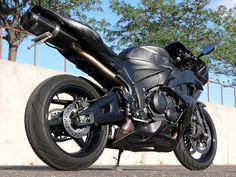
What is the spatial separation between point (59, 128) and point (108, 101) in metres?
0.48

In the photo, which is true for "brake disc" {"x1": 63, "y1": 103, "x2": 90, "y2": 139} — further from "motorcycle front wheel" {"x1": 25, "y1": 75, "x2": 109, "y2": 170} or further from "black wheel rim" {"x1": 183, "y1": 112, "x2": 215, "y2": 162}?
"black wheel rim" {"x1": 183, "y1": 112, "x2": 215, "y2": 162}

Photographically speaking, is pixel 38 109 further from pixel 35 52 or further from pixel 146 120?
pixel 35 52

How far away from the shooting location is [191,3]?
24297mm

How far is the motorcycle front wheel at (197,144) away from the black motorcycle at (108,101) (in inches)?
0.4

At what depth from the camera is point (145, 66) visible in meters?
4.65

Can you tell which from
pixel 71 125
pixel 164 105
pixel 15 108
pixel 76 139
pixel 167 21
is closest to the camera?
pixel 71 125

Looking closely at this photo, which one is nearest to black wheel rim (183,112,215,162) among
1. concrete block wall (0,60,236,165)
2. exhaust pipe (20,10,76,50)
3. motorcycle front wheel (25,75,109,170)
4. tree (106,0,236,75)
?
motorcycle front wheel (25,75,109,170)

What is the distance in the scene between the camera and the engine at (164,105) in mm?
4441

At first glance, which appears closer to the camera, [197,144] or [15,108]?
[197,144]

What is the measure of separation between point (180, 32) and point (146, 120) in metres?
20.1

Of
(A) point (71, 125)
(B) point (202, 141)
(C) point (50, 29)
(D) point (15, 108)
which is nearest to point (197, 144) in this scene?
(B) point (202, 141)

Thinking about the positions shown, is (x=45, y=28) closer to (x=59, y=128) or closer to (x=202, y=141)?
(x=59, y=128)

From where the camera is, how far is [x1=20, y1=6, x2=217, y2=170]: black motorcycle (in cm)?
379

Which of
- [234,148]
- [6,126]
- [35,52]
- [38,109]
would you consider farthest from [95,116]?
[234,148]
